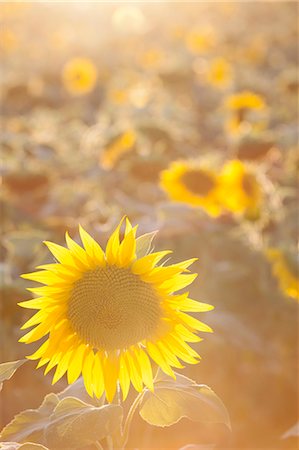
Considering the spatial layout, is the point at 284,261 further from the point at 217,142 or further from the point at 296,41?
the point at 296,41

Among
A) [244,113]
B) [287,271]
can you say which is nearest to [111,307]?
[287,271]

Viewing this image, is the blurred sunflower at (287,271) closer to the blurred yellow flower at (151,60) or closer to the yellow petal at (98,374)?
the yellow petal at (98,374)

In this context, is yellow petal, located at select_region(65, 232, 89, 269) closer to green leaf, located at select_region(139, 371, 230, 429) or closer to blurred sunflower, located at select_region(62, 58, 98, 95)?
green leaf, located at select_region(139, 371, 230, 429)

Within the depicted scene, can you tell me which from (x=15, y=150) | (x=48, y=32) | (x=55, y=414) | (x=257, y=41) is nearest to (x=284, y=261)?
(x=55, y=414)

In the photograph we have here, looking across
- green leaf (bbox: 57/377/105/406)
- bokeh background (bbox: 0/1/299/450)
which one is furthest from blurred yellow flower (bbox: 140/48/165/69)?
green leaf (bbox: 57/377/105/406)

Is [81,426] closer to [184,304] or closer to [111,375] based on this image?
[111,375]

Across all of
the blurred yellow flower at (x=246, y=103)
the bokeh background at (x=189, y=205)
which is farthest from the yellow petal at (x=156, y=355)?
the blurred yellow flower at (x=246, y=103)
